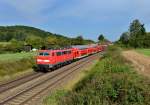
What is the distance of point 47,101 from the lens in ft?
43.3

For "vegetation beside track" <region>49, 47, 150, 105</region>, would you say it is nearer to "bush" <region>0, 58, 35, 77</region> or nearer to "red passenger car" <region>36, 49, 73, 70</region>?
"bush" <region>0, 58, 35, 77</region>

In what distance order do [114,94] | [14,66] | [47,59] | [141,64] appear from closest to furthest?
[114,94], [47,59], [14,66], [141,64]

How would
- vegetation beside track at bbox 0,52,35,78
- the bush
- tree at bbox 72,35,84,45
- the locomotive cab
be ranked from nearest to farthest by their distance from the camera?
vegetation beside track at bbox 0,52,35,78 < the bush < the locomotive cab < tree at bbox 72,35,84,45

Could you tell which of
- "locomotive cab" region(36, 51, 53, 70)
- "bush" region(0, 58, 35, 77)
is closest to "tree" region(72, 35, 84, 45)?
"bush" region(0, 58, 35, 77)

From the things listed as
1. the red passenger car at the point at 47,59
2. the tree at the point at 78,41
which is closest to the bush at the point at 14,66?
the red passenger car at the point at 47,59

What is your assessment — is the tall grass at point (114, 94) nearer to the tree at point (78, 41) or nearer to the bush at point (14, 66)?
the bush at point (14, 66)

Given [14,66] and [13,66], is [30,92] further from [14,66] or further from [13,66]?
[14,66]

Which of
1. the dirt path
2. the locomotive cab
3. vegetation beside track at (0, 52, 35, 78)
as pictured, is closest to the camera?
the dirt path

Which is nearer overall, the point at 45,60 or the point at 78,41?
the point at 45,60

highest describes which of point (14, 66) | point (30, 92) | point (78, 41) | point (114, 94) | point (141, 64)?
point (78, 41)

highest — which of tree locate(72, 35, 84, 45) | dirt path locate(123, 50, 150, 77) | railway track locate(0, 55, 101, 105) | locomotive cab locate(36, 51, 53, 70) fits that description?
tree locate(72, 35, 84, 45)

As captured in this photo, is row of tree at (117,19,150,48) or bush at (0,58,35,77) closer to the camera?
bush at (0,58,35,77)

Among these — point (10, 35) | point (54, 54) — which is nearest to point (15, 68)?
point (54, 54)

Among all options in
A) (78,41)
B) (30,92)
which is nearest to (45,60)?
(30,92)
